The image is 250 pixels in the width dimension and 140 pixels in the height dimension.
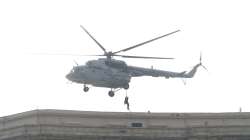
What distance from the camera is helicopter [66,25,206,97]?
12862cm

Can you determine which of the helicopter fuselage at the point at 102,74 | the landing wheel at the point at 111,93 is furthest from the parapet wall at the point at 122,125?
the helicopter fuselage at the point at 102,74

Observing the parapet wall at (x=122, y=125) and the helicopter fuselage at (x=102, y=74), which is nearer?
the helicopter fuselage at (x=102, y=74)

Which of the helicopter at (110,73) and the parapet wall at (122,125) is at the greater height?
the helicopter at (110,73)

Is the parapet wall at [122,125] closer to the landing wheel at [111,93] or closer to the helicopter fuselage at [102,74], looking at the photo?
the landing wheel at [111,93]

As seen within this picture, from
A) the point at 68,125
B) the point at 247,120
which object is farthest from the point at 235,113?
the point at 68,125

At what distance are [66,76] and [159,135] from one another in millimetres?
15191

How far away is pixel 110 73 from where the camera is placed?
13012cm

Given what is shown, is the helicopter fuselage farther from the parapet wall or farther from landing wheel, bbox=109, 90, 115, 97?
the parapet wall

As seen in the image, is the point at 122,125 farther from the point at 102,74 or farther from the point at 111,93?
the point at 102,74

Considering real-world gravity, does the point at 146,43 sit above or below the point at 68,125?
above

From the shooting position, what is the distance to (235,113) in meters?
138

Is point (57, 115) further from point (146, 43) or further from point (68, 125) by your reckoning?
point (146, 43)

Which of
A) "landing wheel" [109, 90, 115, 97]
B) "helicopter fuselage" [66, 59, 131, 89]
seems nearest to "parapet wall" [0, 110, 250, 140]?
"landing wheel" [109, 90, 115, 97]

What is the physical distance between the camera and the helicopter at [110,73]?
12862 centimetres
